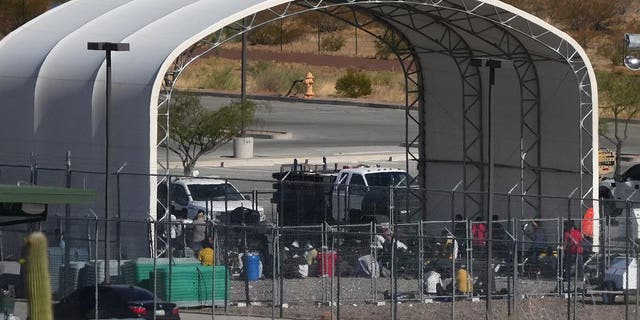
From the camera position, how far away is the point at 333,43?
99.6m

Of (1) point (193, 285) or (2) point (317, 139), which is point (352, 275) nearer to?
(1) point (193, 285)

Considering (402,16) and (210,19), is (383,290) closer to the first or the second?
(210,19)

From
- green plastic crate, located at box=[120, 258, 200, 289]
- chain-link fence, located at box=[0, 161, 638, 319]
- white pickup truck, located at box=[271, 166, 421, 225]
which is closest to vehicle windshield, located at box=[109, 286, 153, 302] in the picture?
chain-link fence, located at box=[0, 161, 638, 319]

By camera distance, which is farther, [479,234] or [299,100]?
[299,100]

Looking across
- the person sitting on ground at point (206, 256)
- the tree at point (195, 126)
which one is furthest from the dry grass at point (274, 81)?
the person sitting on ground at point (206, 256)

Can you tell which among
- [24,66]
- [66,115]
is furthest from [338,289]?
[24,66]

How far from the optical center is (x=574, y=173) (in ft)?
104

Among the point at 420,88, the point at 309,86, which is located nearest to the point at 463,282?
the point at 420,88

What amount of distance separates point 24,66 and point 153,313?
11143 millimetres

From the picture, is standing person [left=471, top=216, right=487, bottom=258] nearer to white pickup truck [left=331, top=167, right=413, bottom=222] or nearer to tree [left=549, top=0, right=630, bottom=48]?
white pickup truck [left=331, top=167, right=413, bottom=222]

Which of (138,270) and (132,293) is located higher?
(138,270)

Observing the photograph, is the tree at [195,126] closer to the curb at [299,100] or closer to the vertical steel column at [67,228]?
the vertical steel column at [67,228]

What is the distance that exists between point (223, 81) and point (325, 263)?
54599mm

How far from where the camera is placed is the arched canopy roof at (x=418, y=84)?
27.3 meters
